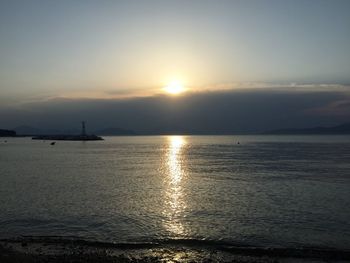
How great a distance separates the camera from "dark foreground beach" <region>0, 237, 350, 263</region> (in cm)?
1886

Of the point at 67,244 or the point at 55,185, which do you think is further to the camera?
the point at 55,185

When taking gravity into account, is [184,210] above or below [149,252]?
below

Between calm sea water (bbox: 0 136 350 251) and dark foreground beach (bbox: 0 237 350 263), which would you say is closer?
dark foreground beach (bbox: 0 237 350 263)

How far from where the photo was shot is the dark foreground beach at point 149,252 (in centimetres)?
1886

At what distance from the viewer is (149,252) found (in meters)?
20.4

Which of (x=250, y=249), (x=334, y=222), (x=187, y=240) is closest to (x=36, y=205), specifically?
(x=187, y=240)

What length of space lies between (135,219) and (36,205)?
1001 centimetres

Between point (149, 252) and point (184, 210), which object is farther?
point (184, 210)

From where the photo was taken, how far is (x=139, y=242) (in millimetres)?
22188

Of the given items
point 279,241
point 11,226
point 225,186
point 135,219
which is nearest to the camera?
point 279,241

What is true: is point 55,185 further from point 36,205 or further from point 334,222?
point 334,222

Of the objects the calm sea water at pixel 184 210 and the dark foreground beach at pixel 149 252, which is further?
the calm sea water at pixel 184 210

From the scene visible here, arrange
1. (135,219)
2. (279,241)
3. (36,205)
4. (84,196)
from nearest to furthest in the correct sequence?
(279,241) → (135,219) → (36,205) → (84,196)

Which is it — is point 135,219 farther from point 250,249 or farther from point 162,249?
point 250,249
